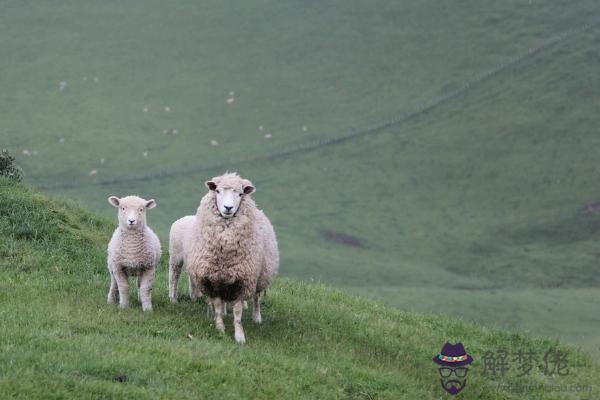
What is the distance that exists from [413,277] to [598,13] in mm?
43776

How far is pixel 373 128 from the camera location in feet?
242

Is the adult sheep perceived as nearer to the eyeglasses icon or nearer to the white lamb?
the white lamb

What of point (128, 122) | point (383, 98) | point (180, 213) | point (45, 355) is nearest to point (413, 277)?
point (180, 213)

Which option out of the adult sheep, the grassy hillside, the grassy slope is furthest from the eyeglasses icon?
the grassy hillside

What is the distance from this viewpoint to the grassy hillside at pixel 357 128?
5559 cm

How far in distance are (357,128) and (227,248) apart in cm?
6156

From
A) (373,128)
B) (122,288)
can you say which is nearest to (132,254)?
(122,288)

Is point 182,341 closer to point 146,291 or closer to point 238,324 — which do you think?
point 238,324

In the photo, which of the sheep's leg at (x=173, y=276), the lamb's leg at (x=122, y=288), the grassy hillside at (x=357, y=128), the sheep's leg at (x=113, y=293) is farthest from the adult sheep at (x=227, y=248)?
the grassy hillside at (x=357, y=128)

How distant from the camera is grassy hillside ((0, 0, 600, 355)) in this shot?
55.6 m

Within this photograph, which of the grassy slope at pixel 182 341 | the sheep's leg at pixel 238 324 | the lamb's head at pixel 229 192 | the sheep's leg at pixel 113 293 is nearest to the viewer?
the grassy slope at pixel 182 341

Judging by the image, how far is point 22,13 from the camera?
90812 millimetres

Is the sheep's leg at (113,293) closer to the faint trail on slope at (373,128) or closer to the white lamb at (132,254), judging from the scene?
the white lamb at (132,254)

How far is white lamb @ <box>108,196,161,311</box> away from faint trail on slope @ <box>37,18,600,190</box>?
52.4 meters
